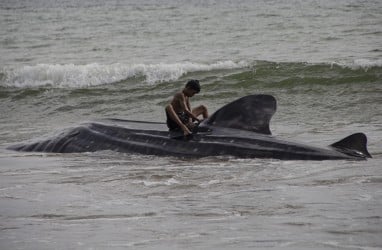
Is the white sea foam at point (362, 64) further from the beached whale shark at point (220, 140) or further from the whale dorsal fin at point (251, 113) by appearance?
the whale dorsal fin at point (251, 113)

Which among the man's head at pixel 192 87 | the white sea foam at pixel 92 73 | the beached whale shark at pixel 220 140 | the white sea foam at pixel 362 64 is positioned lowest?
the white sea foam at pixel 92 73

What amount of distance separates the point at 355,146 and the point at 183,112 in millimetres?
2670

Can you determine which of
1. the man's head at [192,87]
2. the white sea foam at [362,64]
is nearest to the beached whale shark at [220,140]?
the man's head at [192,87]

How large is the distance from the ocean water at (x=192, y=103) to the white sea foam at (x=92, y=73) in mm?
48

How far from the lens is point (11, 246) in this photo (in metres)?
6.73

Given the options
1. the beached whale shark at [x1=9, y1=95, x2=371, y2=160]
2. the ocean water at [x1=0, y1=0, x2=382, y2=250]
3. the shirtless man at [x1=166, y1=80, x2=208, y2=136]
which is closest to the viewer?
the ocean water at [x1=0, y1=0, x2=382, y2=250]

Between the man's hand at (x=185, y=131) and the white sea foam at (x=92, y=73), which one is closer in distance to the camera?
the man's hand at (x=185, y=131)

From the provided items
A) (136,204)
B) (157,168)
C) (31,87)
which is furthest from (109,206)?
(31,87)

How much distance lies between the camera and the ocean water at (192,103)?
7.10 metres

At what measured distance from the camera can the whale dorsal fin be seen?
10953 mm

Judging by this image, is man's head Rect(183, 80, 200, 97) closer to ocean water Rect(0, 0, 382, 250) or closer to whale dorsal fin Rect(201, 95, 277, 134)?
whale dorsal fin Rect(201, 95, 277, 134)

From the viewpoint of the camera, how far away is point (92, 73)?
893 inches

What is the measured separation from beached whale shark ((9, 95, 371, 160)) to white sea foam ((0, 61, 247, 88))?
9.25 m

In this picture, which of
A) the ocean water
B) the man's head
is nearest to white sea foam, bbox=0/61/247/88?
the ocean water
